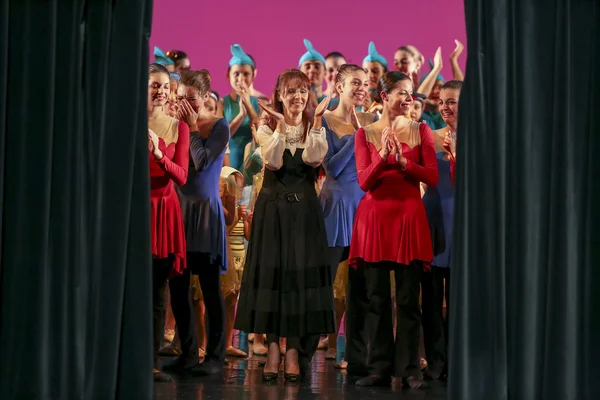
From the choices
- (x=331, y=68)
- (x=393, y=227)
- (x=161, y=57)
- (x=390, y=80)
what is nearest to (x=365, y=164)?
(x=393, y=227)

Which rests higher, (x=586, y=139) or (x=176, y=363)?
(x=586, y=139)

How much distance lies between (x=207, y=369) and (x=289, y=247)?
0.79m

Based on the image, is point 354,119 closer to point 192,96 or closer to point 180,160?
point 192,96

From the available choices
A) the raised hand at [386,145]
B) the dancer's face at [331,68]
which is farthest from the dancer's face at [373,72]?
the raised hand at [386,145]

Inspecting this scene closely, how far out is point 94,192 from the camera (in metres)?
3.70

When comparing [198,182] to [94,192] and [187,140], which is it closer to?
[187,140]

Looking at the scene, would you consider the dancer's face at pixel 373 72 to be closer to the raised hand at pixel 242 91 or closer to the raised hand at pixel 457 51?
the raised hand at pixel 457 51

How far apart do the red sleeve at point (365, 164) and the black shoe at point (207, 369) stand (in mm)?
1217

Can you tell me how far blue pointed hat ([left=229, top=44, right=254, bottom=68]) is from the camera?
6.17 metres

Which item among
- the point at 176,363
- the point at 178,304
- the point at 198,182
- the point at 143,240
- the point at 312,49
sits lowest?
the point at 176,363

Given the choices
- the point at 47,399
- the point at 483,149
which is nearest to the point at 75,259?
the point at 47,399

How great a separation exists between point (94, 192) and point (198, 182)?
1333mm

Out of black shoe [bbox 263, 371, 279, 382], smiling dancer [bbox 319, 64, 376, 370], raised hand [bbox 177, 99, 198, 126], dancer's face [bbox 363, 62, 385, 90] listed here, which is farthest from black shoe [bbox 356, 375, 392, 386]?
dancer's face [bbox 363, 62, 385, 90]

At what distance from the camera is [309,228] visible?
4.64m
